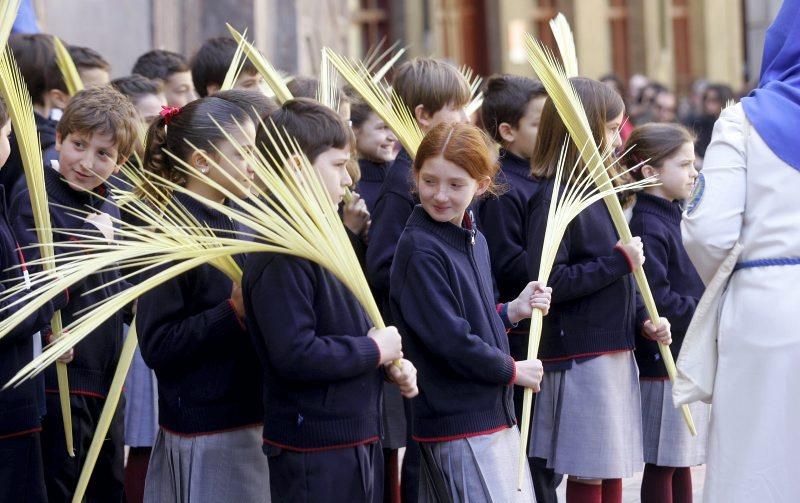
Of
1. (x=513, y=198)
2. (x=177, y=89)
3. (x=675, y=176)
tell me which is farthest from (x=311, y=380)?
(x=177, y=89)

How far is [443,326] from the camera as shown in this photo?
350 cm

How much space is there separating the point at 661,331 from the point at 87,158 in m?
1.78

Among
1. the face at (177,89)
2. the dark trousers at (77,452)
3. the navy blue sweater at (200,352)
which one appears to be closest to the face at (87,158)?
the navy blue sweater at (200,352)

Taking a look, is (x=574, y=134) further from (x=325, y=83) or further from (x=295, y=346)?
(x=295, y=346)

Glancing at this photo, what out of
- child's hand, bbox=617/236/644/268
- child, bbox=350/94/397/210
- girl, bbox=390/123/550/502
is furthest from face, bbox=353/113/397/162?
girl, bbox=390/123/550/502

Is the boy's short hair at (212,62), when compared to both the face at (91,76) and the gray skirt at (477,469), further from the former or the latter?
the gray skirt at (477,469)

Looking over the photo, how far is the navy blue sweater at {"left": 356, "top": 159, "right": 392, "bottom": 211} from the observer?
199 inches

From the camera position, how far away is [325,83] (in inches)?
177

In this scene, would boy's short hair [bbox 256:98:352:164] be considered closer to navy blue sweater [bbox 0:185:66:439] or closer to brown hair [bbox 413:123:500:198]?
brown hair [bbox 413:123:500:198]

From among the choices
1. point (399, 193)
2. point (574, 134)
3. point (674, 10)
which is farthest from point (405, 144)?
point (674, 10)

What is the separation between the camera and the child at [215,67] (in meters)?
5.33

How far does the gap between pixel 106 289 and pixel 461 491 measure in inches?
48.8

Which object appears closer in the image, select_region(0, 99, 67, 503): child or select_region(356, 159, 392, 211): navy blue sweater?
select_region(0, 99, 67, 503): child

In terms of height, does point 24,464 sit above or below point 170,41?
below
